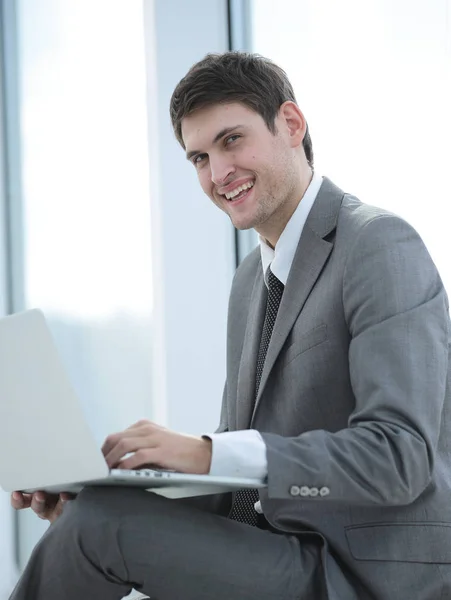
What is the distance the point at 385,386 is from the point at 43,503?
2.04 feet

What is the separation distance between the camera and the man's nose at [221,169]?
1.77 meters

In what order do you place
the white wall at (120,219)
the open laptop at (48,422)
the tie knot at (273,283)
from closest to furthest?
1. the open laptop at (48,422)
2. the tie knot at (273,283)
3. the white wall at (120,219)

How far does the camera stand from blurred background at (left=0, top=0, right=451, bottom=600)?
220 centimetres

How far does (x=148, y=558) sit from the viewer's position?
1.26 m

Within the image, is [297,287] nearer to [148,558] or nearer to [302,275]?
[302,275]

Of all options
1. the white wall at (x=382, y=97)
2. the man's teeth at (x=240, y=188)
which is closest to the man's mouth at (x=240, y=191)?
the man's teeth at (x=240, y=188)

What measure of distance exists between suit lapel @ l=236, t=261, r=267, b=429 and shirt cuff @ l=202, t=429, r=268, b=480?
1.23 feet

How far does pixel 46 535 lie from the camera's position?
4.27 feet

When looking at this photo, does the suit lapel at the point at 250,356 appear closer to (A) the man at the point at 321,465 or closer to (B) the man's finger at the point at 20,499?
(A) the man at the point at 321,465

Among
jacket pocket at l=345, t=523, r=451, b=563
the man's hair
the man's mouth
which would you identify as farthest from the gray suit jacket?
the man's hair

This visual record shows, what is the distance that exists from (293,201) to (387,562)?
0.73 metres

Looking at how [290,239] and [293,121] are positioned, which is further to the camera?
[293,121]

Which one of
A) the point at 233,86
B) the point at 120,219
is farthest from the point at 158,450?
the point at 120,219

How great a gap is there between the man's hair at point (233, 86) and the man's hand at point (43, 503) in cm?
78
